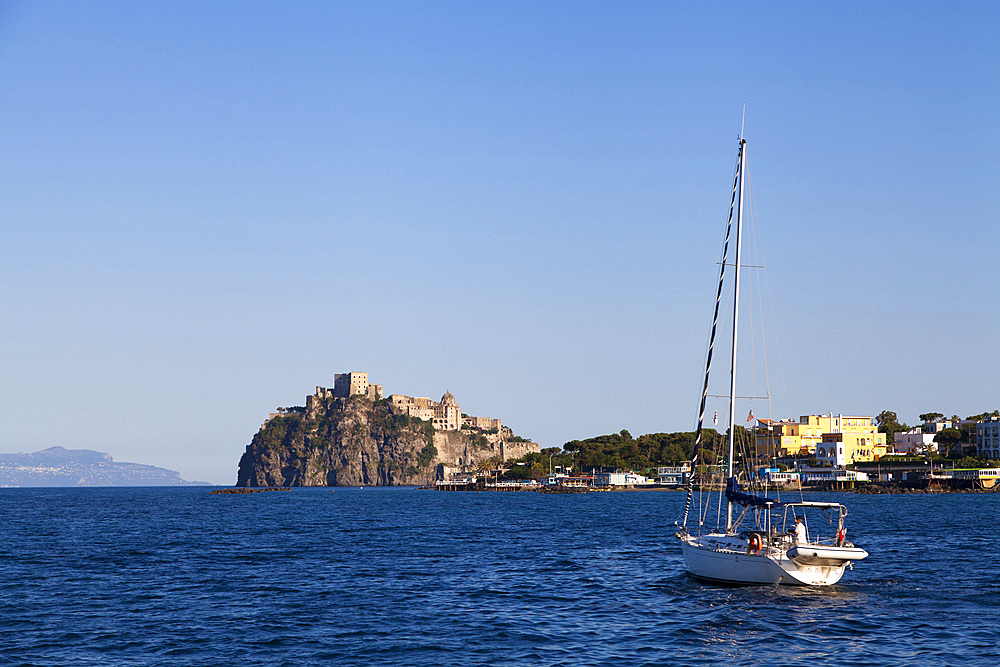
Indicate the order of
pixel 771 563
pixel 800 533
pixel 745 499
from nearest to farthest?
1. pixel 771 563
2. pixel 800 533
3. pixel 745 499

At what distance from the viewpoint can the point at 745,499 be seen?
51.3 meters

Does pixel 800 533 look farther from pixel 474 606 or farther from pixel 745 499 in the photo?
pixel 474 606

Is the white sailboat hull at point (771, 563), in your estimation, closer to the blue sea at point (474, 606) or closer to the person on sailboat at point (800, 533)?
the blue sea at point (474, 606)

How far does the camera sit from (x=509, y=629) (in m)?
39.0

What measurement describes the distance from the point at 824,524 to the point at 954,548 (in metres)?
29.5

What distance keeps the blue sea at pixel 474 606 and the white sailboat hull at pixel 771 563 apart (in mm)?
710

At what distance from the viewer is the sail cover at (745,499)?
164 feet

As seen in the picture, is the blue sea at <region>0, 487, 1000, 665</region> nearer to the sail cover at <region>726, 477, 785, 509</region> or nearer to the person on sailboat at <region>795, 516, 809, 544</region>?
the person on sailboat at <region>795, 516, 809, 544</region>

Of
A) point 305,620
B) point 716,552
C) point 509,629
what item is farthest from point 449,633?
point 716,552

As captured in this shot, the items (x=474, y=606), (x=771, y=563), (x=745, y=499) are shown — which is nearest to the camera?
(x=474, y=606)

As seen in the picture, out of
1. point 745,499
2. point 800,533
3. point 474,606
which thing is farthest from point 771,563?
point 474,606

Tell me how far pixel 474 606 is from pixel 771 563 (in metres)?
14.1

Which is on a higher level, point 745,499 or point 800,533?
point 745,499

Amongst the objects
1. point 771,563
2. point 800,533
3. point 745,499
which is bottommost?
point 771,563
